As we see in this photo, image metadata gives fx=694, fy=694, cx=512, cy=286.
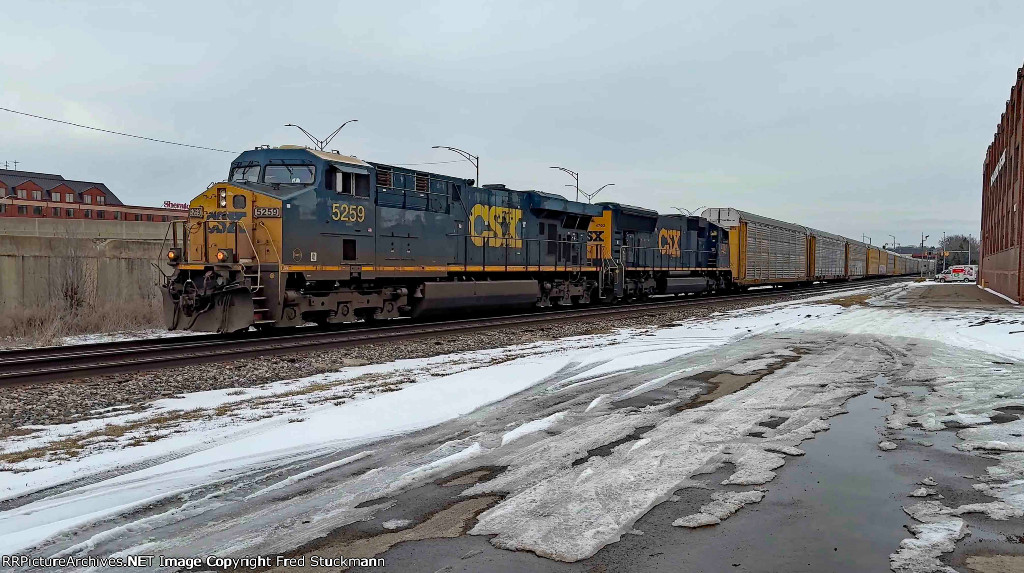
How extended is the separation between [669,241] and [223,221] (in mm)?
20110

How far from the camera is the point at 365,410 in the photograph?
276 inches

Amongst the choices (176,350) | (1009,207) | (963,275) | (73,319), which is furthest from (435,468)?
(963,275)

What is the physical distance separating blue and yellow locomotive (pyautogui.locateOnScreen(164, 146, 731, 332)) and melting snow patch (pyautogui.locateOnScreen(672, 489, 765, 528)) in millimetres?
10627

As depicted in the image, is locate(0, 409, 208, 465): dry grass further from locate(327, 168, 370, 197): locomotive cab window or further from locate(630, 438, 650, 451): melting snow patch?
locate(327, 168, 370, 197): locomotive cab window

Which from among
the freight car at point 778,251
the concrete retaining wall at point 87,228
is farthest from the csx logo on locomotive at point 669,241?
the concrete retaining wall at point 87,228

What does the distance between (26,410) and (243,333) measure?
24.7 ft

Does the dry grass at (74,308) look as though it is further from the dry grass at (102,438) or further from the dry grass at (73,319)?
the dry grass at (102,438)

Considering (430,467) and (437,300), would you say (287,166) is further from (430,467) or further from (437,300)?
(430,467)

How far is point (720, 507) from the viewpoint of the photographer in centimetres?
432

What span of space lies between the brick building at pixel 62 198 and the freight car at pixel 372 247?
57589 millimetres

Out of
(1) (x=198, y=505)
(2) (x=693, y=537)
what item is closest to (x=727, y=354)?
(2) (x=693, y=537)

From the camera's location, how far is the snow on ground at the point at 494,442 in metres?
4.19

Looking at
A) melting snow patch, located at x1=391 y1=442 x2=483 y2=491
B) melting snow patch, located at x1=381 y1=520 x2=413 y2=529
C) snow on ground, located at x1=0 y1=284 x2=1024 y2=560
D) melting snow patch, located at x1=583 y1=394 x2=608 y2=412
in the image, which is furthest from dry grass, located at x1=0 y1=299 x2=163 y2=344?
melting snow patch, located at x1=381 y1=520 x2=413 y2=529

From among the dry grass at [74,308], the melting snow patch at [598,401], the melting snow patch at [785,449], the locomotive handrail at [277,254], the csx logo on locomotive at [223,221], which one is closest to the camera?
the melting snow patch at [785,449]
